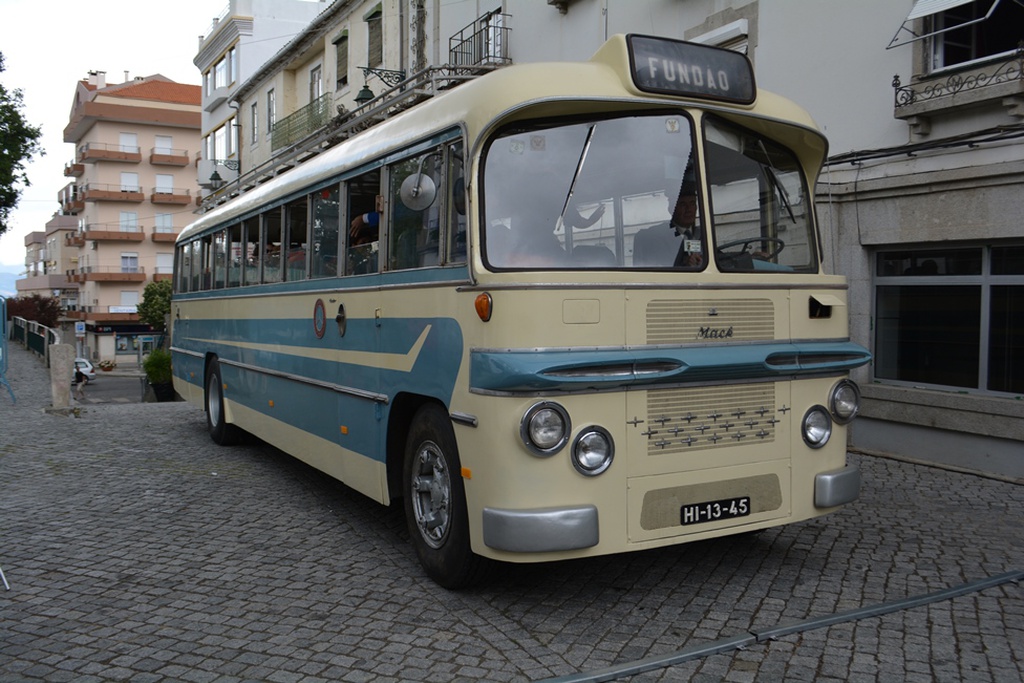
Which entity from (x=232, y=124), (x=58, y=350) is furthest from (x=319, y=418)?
(x=232, y=124)

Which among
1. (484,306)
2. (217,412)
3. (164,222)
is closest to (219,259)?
(217,412)

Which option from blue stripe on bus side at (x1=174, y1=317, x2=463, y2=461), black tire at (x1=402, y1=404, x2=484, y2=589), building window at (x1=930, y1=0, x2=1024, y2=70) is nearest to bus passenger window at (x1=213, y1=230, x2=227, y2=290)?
blue stripe on bus side at (x1=174, y1=317, x2=463, y2=461)

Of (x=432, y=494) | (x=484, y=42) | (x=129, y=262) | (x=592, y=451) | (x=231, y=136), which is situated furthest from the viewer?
(x=129, y=262)

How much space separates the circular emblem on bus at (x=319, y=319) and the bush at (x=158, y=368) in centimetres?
1595

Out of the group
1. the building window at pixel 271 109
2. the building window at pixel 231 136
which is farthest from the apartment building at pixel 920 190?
the building window at pixel 231 136

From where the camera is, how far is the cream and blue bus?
4.78m

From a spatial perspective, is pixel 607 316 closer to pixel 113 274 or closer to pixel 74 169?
pixel 113 274

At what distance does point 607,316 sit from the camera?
4859 mm

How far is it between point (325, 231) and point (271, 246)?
5.72 feet

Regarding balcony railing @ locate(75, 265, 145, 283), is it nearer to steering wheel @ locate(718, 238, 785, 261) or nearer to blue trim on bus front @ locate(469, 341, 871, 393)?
steering wheel @ locate(718, 238, 785, 261)

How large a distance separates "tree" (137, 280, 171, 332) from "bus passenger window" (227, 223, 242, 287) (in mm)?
57372

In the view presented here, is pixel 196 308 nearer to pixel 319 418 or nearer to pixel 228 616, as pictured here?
pixel 319 418

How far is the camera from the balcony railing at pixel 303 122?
27578mm

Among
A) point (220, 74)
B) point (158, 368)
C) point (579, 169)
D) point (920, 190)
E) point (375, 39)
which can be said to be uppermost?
point (220, 74)
